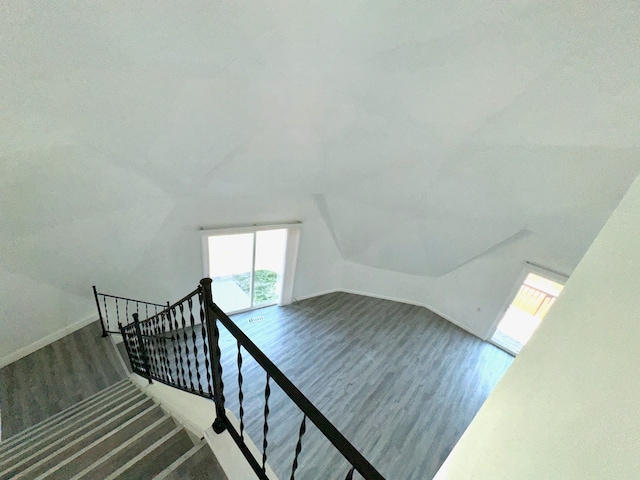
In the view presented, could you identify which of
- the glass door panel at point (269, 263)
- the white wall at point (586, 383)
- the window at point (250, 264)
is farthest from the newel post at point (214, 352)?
the glass door panel at point (269, 263)

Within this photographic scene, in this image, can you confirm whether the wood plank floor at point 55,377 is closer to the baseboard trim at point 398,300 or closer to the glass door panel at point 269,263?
the glass door panel at point 269,263

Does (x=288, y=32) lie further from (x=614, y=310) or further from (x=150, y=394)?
(x=150, y=394)

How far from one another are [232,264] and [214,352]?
13.9 ft

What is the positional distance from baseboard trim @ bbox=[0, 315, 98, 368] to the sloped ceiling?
739 millimetres

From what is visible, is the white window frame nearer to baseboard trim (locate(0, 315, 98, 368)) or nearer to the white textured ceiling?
the white textured ceiling

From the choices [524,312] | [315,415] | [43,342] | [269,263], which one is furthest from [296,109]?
[524,312]

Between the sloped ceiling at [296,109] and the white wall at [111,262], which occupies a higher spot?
the sloped ceiling at [296,109]

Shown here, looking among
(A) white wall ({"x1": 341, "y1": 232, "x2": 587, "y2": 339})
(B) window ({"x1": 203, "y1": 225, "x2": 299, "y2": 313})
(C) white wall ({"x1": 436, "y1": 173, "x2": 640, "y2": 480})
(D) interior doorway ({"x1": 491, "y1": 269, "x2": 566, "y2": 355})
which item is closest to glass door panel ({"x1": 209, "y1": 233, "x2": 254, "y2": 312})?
(B) window ({"x1": 203, "y1": 225, "x2": 299, "y2": 313})

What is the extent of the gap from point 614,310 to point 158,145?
3.27 meters

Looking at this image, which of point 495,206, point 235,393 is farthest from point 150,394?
point 495,206

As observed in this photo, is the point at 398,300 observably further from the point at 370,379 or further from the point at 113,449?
the point at 113,449

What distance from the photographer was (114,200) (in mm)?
3207

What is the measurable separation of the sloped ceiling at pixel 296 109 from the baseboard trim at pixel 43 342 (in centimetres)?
74

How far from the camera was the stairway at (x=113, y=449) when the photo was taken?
1585 millimetres
